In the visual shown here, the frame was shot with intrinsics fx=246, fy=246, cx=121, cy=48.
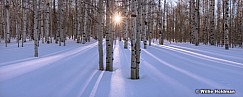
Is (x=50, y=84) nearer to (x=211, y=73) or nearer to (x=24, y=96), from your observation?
(x=24, y=96)

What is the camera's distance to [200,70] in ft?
29.7

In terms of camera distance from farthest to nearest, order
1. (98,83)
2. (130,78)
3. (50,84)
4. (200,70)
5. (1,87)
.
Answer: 1. (200,70)
2. (130,78)
3. (98,83)
4. (50,84)
5. (1,87)

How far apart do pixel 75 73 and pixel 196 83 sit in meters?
3.95

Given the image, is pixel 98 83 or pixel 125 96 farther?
pixel 98 83

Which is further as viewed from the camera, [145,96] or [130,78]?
[130,78]

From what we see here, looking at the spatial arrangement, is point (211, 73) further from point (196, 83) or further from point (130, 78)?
point (130, 78)

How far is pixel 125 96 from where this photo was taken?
572 cm

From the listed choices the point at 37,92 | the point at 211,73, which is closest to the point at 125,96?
the point at 37,92

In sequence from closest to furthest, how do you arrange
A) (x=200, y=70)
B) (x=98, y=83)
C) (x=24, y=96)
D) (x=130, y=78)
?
(x=24, y=96) < (x=98, y=83) < (x=130, y=78) < (x=200, y=70)

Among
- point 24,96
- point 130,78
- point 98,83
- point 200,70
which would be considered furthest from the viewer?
point 200,70

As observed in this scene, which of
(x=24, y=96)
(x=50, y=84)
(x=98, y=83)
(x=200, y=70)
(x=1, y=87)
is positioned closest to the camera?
(x=24, y=96)

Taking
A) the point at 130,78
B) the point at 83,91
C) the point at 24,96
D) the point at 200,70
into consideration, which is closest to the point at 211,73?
the point at 200,70

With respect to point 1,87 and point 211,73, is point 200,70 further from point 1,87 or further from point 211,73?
point 1,87

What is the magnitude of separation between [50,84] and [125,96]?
219 cm
